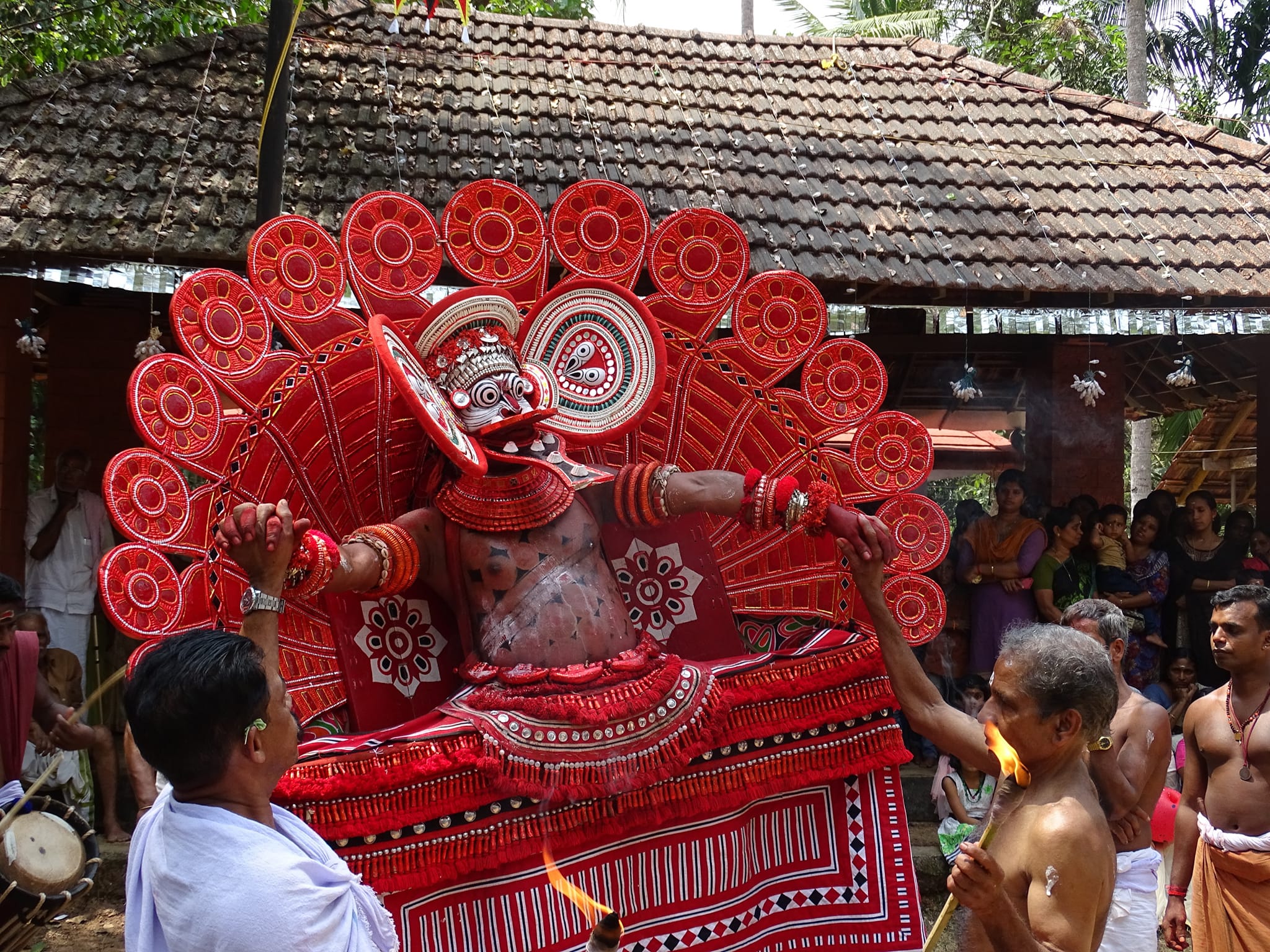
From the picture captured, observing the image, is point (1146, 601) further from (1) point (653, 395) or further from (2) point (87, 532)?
(2) point (87, 532)

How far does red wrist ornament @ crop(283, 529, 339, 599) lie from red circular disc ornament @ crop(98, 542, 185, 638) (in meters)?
0.33

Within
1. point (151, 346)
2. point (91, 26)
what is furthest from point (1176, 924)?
point (91, 26)

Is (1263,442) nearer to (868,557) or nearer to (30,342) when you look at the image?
(868,557)

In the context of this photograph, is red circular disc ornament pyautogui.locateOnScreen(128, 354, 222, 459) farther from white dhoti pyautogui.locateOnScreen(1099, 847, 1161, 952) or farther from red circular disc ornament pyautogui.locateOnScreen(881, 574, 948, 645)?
white dhoti pyautogui.locateOnScreen(1099, 847, 1161, 952)

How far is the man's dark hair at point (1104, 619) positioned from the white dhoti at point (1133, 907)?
0.70 meters

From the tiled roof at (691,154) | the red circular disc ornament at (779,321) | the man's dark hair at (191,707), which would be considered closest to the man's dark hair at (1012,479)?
the tiled roof at (691,154)

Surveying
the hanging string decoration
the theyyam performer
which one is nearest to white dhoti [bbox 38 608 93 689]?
the hanging string decoration

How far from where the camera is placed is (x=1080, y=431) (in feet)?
26.1

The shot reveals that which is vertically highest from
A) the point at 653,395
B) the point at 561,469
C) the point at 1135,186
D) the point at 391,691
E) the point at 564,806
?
the point at 1135,186

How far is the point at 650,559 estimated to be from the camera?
162 inches

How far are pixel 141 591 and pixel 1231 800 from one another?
361 centimetres

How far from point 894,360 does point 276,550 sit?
6.57 m

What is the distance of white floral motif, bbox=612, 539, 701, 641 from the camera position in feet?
13.4

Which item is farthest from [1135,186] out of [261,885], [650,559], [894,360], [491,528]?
[261,885]
